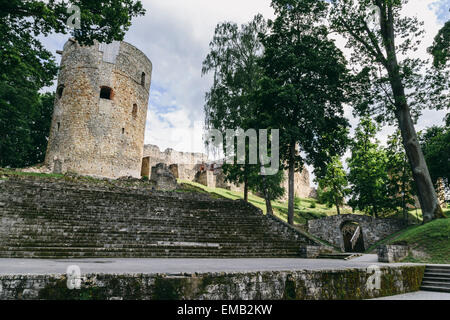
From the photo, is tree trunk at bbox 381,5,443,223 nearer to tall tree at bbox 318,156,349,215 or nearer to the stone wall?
the stone wall

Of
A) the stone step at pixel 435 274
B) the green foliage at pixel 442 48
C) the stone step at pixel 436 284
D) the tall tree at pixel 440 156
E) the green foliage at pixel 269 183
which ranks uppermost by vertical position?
the green foliage at pixel 442 48

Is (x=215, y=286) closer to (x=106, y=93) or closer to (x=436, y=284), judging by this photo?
(x=436, y=284)

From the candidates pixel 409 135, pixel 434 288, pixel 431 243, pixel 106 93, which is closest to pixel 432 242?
pixel 431 243

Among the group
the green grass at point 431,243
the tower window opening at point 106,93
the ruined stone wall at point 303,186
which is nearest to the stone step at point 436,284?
the green grass at point 431,243

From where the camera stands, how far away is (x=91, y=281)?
298cm

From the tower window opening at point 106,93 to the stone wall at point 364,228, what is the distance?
18751mm

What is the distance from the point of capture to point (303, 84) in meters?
15.5

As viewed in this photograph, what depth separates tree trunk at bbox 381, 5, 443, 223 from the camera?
13.5 metres

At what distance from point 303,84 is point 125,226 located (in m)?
11.5

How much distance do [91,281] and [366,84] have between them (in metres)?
15.9

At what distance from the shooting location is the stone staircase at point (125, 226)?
8.65 m

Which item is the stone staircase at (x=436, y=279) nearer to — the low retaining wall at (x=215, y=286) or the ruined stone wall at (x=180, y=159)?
the low retaining wall at (x=215, y=286)

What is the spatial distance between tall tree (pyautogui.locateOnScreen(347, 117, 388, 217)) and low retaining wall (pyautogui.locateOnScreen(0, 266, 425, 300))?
1860 centimetres

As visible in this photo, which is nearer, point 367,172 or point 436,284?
point 436,284
